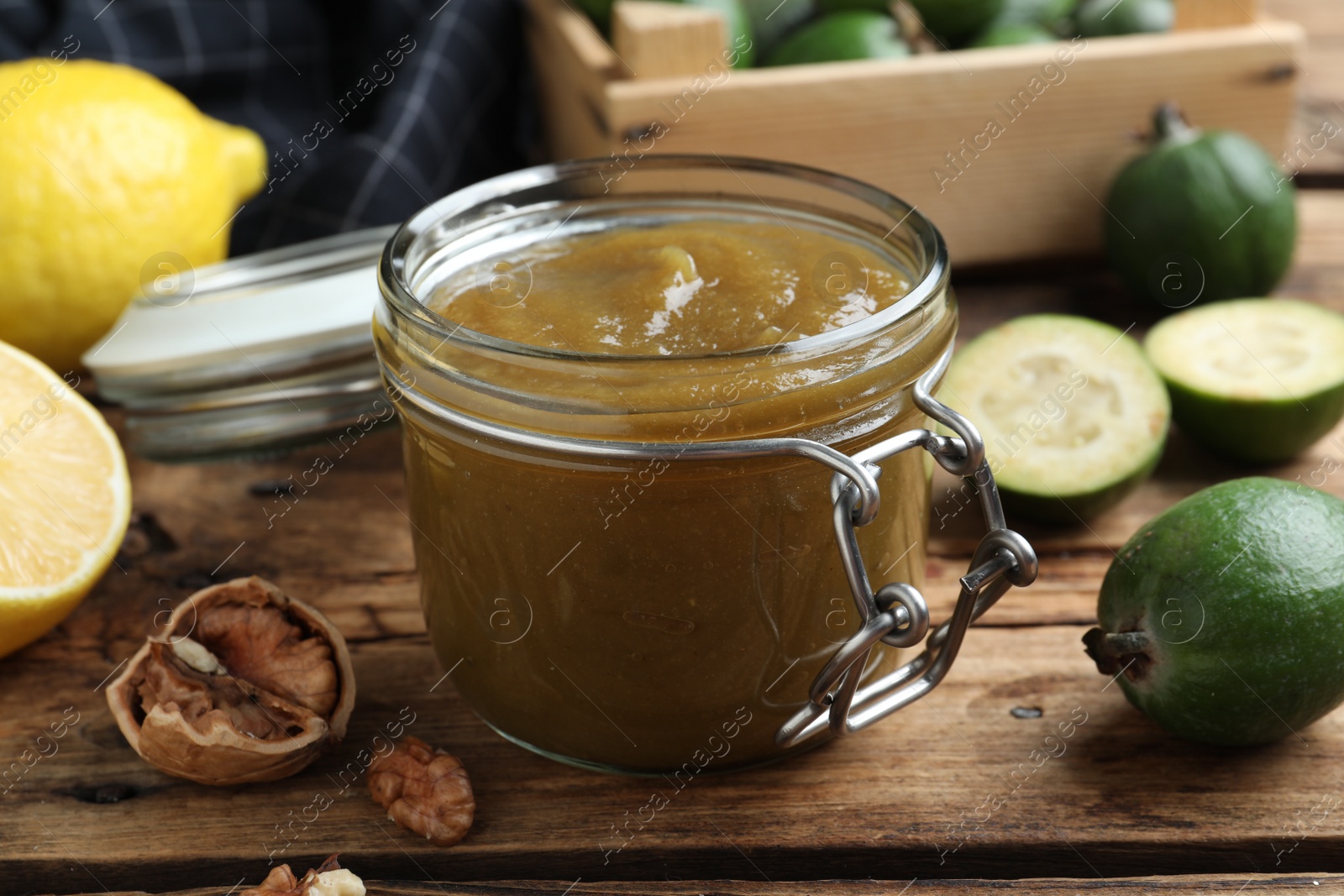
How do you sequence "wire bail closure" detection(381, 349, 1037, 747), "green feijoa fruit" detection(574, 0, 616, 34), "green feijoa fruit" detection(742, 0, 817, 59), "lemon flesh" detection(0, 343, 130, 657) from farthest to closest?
"green feijoa fruit" detection(742, 0, 817, 59)
"green feijoa fruit" detection(574, 0, 616, 34)
"lemon flesh" detection(0, 343, 130, 657)
"wire bail closure" detection(381, 349, 1037, 747)

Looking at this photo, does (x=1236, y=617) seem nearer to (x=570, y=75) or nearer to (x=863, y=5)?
(x=863, y=5)

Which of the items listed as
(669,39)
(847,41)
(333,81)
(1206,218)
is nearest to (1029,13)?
(847,41)

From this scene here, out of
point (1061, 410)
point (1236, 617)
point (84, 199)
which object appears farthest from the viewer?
point (84, 199)

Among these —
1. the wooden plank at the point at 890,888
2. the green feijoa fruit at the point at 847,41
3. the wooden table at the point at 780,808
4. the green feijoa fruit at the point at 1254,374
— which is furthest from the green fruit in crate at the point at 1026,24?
the wooden plank at the point at 890,888

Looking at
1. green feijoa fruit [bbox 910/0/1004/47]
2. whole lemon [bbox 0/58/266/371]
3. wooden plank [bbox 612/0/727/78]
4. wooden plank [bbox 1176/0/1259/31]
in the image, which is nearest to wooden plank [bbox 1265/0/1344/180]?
wooden plank [bbox 1176/0/1259/31]

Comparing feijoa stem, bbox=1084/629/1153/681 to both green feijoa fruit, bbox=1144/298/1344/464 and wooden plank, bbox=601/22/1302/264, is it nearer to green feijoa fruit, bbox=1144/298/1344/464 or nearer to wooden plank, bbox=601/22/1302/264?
green feijoa fruit, bbox=1144/298/1344/464

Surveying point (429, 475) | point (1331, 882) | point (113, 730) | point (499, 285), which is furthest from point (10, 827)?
point (1331, 882)

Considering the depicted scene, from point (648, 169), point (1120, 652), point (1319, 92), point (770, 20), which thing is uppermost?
point (648, 169)
